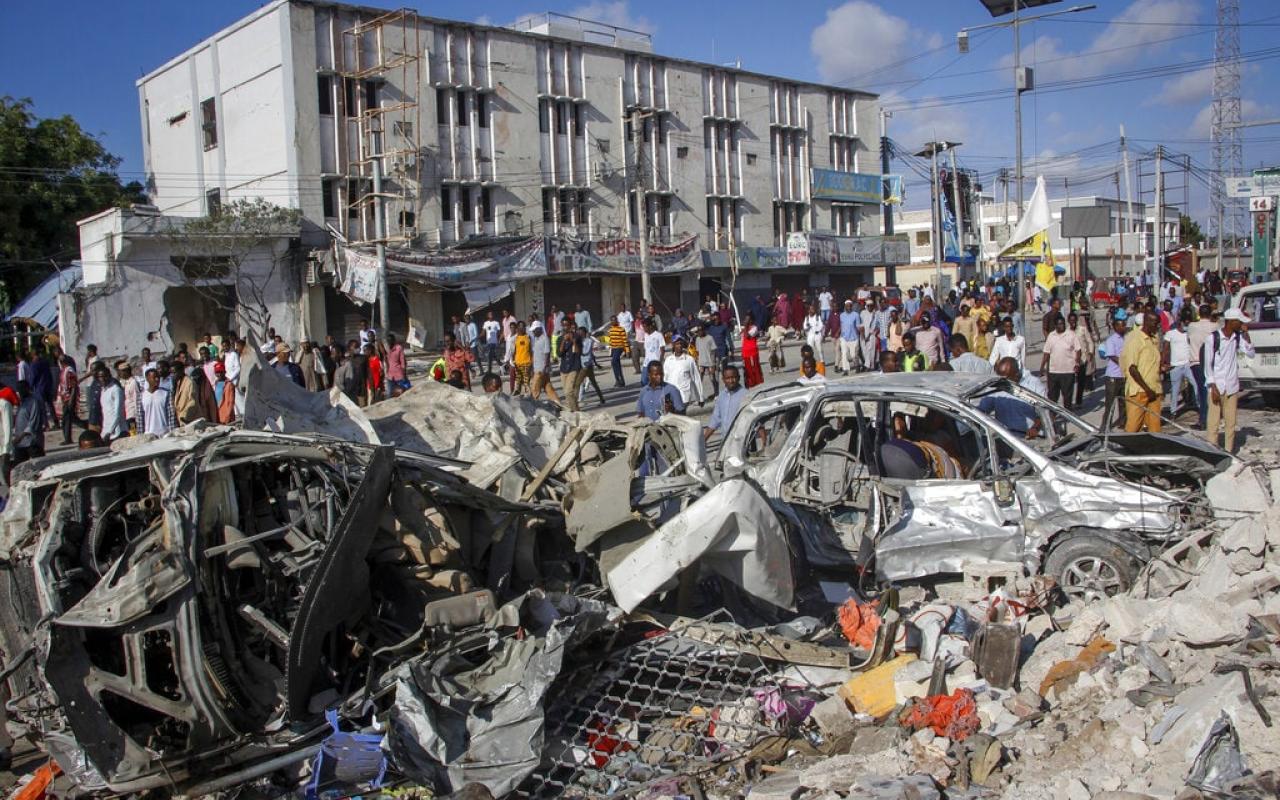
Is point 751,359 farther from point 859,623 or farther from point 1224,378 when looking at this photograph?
point 859,623

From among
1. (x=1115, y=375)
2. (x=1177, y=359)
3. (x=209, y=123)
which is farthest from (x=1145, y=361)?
(x=209, y=123)

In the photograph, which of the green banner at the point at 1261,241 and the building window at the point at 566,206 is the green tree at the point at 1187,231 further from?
the building window at the point at 566,206

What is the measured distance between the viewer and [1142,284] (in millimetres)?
37719

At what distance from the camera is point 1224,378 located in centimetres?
1084

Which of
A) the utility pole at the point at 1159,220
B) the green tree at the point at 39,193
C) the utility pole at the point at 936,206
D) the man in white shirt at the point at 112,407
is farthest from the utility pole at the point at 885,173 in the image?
the man in white shirt at the point at 112,407

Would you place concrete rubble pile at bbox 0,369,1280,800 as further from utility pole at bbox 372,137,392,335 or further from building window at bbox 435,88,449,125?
building window at bbox 435,88,449,125

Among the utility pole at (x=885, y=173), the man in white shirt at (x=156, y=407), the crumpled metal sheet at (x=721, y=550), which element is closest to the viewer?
the crumpled metal sheet at (x=721, y=550)

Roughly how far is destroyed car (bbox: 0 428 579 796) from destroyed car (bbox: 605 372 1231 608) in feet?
4.46

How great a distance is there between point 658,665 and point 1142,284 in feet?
123

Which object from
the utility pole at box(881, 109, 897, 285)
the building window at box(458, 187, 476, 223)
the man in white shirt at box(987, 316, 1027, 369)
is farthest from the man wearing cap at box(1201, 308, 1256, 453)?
the utility pole at box(881, 109, 897, 285)

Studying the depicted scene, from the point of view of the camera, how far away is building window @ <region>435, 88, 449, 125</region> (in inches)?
1281

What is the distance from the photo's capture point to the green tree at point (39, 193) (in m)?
30.2

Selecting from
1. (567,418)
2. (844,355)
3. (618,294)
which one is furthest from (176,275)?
(567,418)

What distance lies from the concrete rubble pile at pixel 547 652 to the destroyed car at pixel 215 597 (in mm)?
16
